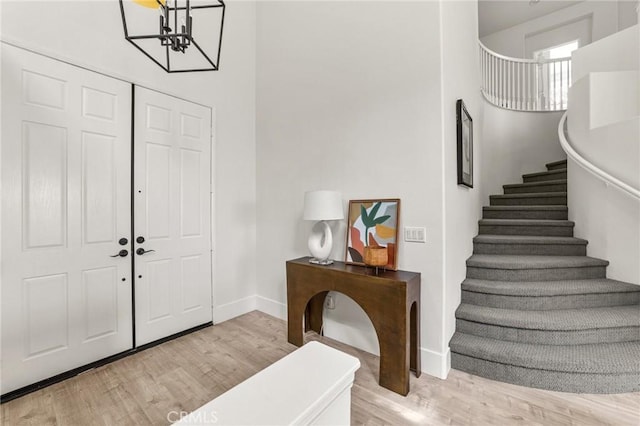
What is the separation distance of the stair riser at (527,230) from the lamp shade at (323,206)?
230 cm

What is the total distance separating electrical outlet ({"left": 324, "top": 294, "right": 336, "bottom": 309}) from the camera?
281cm

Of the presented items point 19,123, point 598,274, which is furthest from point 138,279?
Answer: point 598,274

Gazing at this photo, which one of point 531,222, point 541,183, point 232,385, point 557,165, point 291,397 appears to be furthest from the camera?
point 557,165

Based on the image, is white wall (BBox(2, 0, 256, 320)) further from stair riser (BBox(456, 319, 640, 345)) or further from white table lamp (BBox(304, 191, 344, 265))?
stair riser (BBox(456, 319, 640, 345))

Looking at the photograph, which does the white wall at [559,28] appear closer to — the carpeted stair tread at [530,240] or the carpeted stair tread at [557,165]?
the carpeted stair tread at [557,165]

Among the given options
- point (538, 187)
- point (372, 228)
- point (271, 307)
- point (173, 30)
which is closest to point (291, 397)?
point (372, 228)

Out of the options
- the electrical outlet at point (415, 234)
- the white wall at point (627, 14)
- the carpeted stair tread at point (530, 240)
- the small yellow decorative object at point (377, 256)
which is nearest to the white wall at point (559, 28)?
the white wall at point (627, 14)

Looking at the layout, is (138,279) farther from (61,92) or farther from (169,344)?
(61,92)

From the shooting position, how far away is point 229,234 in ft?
11.1

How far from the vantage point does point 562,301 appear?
8.16 feet

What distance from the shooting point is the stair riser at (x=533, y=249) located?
304cm

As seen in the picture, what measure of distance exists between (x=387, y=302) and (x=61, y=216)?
258cm

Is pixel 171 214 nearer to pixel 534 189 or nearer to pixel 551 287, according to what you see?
pixel 551 287

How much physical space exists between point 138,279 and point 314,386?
2.33 metres
